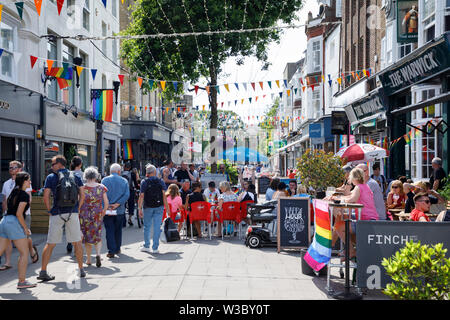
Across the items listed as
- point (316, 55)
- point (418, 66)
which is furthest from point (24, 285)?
point (316, 55)

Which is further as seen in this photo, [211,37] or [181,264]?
[211,37]

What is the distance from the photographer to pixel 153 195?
9.98m

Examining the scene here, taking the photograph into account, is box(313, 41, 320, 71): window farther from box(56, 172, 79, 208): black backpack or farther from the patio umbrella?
box(56, 172, 79, 208): black backpack

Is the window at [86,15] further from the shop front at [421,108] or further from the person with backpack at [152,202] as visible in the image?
the person with backpack at [152,202]

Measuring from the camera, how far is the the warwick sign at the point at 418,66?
11.7 m

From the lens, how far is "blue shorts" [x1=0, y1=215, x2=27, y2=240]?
6824 mm

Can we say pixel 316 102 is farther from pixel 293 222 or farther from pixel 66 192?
pixel 66 192

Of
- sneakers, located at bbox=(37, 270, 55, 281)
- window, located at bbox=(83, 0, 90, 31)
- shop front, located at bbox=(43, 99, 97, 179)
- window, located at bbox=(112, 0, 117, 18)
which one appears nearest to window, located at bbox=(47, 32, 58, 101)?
shop front, located at bbox=(43, 99, 97, 179)

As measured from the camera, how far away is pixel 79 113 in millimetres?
22828

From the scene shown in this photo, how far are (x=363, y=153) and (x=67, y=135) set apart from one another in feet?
43.8

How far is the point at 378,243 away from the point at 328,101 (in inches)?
1056
